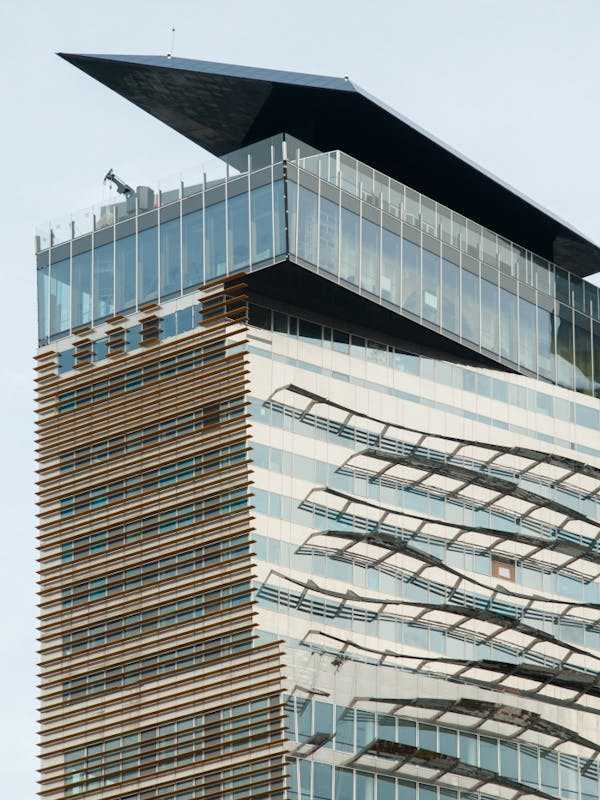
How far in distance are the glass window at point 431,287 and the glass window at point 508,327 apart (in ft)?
20.7

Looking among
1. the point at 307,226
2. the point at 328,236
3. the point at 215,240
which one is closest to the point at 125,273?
the point at 215,240

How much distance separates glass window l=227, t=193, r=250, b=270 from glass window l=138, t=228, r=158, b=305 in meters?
5.41

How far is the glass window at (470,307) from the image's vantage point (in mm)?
148625

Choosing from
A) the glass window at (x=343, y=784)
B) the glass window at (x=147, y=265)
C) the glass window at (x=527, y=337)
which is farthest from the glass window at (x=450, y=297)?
the glass window at (x=343, y=784)

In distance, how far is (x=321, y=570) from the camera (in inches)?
5349

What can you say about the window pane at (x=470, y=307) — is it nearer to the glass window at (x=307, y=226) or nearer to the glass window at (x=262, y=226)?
the glass window at (x=307, y=226)

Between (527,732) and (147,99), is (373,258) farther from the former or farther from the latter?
(527,732)

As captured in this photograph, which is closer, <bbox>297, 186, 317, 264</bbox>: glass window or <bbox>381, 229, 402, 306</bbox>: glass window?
<bbox>297, 186, 317, 264</bbox>: glass window

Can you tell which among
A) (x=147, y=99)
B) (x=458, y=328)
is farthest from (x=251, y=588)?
(x=147, y=99)

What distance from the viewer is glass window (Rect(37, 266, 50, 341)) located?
5792 inches

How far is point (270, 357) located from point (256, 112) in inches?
728

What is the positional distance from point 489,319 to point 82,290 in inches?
986

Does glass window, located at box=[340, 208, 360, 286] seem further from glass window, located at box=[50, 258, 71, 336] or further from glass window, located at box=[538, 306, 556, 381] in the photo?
glass window, located at box=[538, 306, 556, 381]

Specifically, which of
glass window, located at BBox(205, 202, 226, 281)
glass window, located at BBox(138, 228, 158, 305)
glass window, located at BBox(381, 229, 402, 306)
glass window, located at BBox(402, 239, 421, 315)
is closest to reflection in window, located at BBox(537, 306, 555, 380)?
glass window, located at BBox(402, 239, 421, 315)
